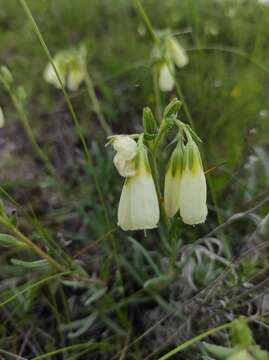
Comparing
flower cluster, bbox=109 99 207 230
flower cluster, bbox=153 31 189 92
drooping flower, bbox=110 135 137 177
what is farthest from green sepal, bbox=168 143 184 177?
flower cluster, bbox=153 31 189 92

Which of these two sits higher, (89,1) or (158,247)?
(89,1)

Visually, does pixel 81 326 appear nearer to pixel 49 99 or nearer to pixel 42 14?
pixel 49 99

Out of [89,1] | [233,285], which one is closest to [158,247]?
[233,285]

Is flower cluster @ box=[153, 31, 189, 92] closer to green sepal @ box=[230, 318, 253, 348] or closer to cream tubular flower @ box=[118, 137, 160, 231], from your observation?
cream tubular flower @ box=[118, 137, 160, 231]

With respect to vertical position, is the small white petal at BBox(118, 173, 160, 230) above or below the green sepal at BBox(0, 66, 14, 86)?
→ below

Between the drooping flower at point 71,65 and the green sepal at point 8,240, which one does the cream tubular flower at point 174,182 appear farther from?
the drooping flower at point 71,65

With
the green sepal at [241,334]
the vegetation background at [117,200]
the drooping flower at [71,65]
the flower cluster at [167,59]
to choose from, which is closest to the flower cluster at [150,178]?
the vegetation background at [117,200]

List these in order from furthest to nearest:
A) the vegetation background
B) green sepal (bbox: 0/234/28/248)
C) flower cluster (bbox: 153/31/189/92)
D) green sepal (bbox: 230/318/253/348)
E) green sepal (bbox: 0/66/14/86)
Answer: flower cluster (bbox: 153/31/189/92)
green sepal (bbox: 0/66/14/86)
the vegetation background
green sepal (bbox: 0/234/28/248)
green sepal (bbox: 230/318/253/348)

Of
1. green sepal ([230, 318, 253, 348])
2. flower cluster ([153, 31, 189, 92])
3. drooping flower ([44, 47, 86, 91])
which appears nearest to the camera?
green sepal ([230, 318, 253, 348])
